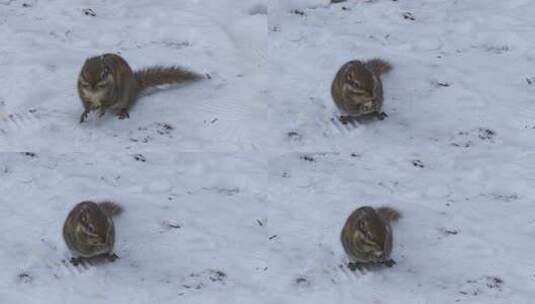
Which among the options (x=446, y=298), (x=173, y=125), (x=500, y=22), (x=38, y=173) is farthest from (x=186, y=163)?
(x=500, y=22)

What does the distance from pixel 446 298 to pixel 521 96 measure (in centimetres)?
225

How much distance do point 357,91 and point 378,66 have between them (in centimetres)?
81

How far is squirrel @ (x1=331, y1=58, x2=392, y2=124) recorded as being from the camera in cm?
728

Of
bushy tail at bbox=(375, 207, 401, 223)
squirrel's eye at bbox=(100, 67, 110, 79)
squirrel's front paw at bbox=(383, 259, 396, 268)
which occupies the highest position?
squirrel's eye at bbox=(100, 67, 110, 79)

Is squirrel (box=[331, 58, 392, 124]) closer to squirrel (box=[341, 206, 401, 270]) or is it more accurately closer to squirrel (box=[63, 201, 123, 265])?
squirrel (box=[341, 206, 401, 270])

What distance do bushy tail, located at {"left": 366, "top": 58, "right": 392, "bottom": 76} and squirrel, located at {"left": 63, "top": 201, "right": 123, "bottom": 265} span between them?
8.61 feet

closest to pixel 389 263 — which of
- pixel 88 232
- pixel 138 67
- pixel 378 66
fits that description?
pixel 88 232

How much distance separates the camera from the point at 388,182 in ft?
23.4

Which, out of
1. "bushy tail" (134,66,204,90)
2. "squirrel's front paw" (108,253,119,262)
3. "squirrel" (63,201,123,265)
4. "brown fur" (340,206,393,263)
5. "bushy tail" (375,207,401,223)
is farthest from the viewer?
"bushy tail" (134,66,204,90)

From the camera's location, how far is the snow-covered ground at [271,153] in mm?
6438

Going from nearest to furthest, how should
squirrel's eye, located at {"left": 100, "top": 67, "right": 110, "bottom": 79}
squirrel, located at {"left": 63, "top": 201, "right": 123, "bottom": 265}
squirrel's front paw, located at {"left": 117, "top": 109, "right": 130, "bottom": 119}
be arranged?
squirrel, located at {"left": 63, "top": 201, "right": 123, "bottom": 265}, squirrel's eye, located at {"left": 100, "top": 67, "right": 110, "bottom": 79}, squirrel's front paw, located at {"left": 117, "top": 109, "right": 130, "bottom": 119}

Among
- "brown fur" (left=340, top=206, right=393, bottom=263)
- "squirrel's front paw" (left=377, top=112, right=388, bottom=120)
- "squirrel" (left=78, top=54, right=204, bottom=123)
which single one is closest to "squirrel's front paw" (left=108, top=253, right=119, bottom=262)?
"squirrel" (left=78, top=54, right=204, bottom=123)

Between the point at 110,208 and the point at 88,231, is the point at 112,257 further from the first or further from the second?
the point at 110,208

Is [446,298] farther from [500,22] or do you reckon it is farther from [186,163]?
[500,22]
